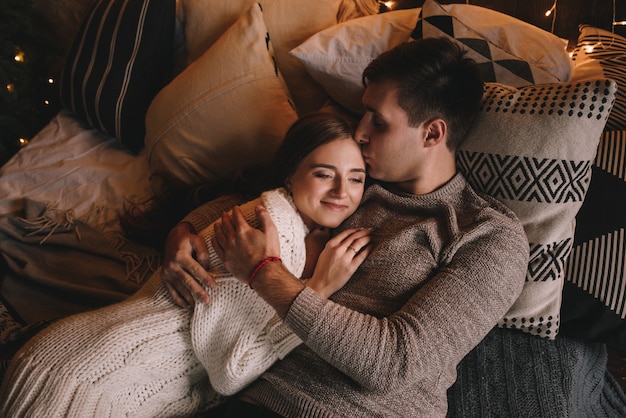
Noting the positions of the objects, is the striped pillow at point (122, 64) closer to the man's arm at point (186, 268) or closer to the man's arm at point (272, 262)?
the man's arm at point (186, 268)

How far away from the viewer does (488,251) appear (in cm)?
109

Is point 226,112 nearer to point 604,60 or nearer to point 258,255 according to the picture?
point 258,255

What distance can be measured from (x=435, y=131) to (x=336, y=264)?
0.48 m

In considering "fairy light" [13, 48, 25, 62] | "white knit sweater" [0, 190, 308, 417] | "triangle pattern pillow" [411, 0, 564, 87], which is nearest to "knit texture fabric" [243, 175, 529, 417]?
"white knit sweater" [0, 190, 308, 417]

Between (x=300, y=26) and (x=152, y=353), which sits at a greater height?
(x=300, y=26)

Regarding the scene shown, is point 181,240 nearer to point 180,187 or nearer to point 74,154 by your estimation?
point 180,187

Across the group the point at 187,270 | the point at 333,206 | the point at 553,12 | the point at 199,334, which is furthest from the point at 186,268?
the point at 553,12

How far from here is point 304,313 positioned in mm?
1006

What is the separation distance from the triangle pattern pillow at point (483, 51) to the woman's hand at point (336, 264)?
670mm

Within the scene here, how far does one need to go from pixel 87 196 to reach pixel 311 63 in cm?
99

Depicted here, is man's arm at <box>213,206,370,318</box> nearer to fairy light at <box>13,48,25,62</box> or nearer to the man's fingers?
the man's fingers

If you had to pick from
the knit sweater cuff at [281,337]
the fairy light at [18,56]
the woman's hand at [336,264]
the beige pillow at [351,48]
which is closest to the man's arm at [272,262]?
the woman's hand at [336,264]

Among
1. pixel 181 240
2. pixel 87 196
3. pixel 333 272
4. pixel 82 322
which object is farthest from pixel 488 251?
pixel 87 196

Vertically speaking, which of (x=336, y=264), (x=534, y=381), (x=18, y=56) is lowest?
(x=534, y=381)
